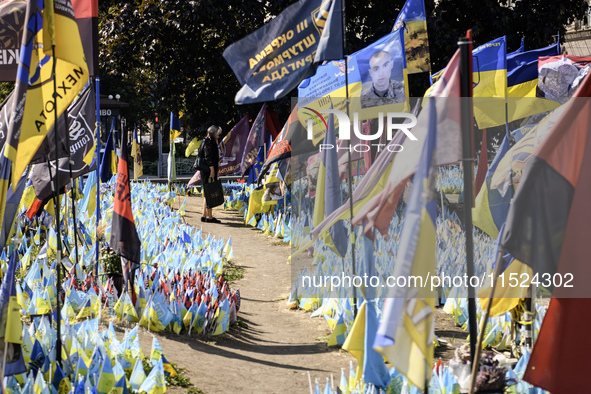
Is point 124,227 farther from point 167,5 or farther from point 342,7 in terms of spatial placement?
point 167,5

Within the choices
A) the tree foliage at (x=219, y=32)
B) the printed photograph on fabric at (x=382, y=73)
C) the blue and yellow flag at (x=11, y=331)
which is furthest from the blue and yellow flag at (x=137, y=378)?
the tree foliage at (x=219, y=32)

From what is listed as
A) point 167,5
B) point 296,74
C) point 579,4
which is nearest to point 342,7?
point 296,74

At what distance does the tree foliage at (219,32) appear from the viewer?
14781 millimetres

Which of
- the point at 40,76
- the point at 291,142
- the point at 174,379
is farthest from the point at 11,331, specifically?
the point at 291,142

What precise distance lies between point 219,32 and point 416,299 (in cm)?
1423

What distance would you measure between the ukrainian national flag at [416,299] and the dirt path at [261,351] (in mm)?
2041

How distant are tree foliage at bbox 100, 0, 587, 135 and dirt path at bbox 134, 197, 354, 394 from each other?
26.4 ft

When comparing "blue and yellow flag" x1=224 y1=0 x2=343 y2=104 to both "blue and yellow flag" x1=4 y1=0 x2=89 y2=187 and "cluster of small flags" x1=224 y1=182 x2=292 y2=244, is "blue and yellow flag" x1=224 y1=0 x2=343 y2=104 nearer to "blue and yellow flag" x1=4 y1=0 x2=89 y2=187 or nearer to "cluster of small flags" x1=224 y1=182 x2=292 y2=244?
"blue and yellow flag" x1=4 y1=0 x2=89 y2=187

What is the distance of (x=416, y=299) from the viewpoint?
3293 mm

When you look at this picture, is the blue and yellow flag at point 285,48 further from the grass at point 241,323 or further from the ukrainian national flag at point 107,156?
the ukrainian national flag at point 107,156

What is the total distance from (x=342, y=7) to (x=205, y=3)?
1017 cm

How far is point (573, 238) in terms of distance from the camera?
3.42m

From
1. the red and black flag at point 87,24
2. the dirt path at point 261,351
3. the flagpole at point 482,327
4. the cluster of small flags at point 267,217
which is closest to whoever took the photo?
the flagpole at point 482,327

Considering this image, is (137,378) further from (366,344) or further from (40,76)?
(40,76)
